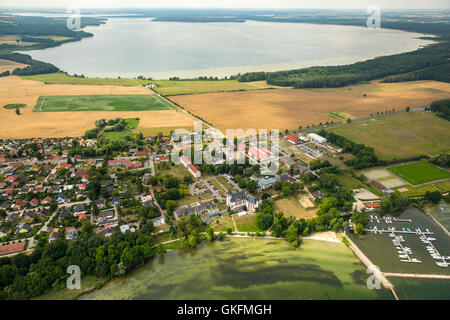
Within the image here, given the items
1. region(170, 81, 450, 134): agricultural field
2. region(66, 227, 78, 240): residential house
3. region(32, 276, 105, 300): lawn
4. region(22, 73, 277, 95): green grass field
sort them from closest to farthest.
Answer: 1. region(32, 276, 105, 300): lawn
2. region(66, 227, 78, 240): residential house
3. region(170, 81, 450, 134): agricultural field
4. region(22, 73, 277, 95): green grass field

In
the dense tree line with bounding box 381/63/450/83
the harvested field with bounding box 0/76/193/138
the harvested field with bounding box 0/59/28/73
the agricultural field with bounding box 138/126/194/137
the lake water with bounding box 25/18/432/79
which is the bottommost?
the agricultural field with bounding box 138/126/194/137

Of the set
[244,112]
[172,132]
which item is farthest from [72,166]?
[244,112]

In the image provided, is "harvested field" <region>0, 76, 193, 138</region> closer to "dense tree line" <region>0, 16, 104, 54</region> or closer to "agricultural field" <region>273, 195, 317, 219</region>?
"agricultural field" <region>273, 195, 317, 219</region>

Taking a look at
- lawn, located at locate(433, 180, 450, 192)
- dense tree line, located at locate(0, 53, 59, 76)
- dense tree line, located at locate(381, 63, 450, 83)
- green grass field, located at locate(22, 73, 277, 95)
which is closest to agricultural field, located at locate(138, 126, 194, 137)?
green grass field, located at locate(22, 73, 277, 95)

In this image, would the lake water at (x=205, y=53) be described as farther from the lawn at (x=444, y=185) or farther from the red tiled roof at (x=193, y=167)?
the lawn at (x=444, y=185)

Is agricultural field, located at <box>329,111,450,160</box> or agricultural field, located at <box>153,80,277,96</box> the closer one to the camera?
agricultural field, located at <box>329,111,450,160</box>

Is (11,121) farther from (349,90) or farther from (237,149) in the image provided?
(349,90)
